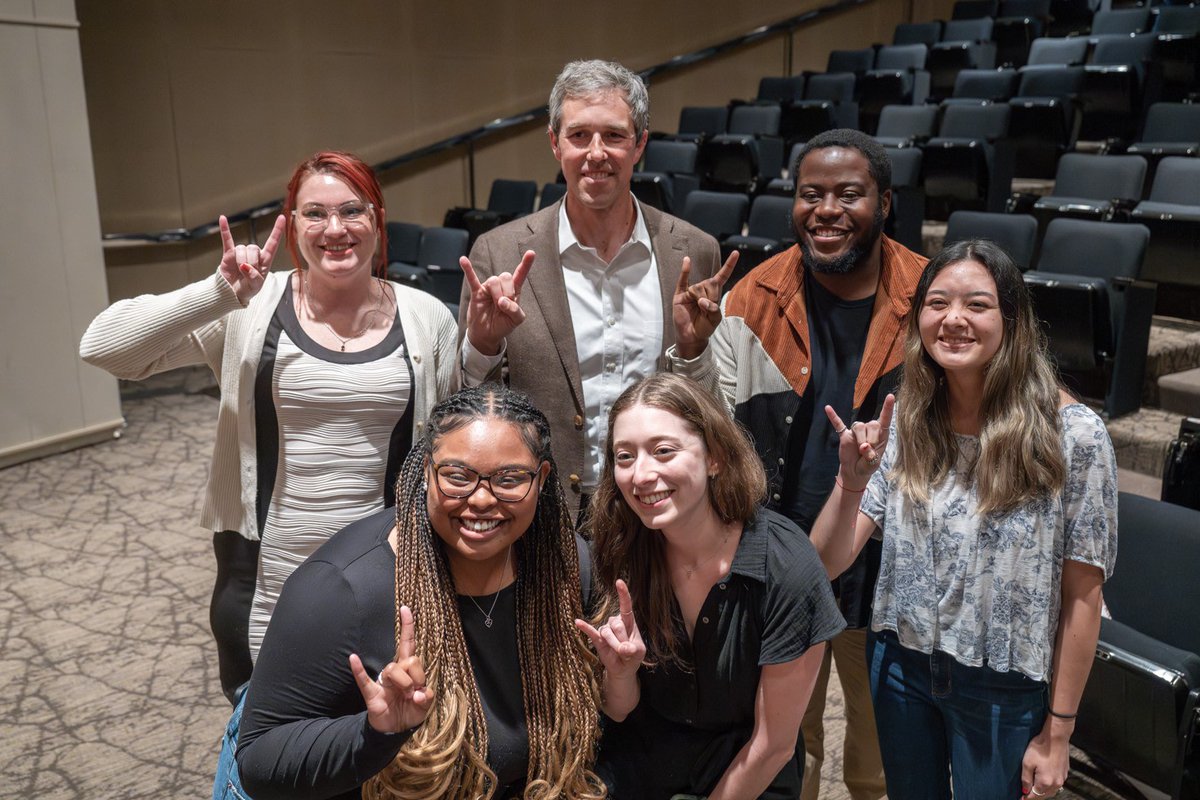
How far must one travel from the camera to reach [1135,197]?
161 inches

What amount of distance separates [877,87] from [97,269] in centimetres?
485

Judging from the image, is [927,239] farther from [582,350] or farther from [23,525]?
[23,525]

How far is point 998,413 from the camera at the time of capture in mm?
1401

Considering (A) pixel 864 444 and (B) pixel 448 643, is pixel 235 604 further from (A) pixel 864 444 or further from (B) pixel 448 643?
(A) pixel 864 444

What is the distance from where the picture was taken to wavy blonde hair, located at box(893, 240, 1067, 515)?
4.46 ft

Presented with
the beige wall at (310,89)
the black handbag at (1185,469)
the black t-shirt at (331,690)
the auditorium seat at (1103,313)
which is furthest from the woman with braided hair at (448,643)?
the beige wall at (310,89)

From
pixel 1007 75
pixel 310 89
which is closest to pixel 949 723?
pixel 1007 75

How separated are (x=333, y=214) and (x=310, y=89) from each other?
5.27 meters

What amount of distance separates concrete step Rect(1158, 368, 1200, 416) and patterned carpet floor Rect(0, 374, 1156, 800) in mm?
1581

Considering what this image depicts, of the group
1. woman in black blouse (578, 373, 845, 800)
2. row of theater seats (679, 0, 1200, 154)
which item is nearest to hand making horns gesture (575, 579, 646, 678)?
woman in black blouse (578, 373, 845, 800)

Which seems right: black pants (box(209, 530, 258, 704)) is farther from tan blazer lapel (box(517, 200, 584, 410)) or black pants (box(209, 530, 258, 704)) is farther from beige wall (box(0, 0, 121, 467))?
beige wall (box(0, 0, 121, 467))

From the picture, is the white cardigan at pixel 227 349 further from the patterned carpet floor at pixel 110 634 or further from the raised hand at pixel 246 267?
the patterned carpet floor at pixel 110 634

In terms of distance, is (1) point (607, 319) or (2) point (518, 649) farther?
(1) point (607, 319)

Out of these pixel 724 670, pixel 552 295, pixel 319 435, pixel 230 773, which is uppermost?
pixel 552 295
